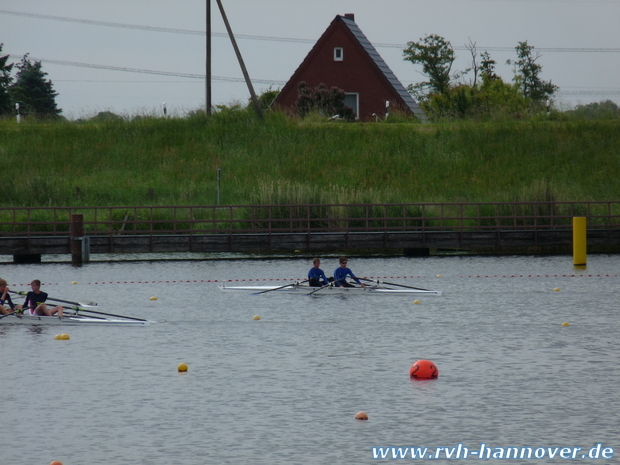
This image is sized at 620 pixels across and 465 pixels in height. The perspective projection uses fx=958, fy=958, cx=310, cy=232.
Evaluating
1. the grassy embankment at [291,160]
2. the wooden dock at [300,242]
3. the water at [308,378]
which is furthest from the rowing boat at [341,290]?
the grassy embankment at [291,160]

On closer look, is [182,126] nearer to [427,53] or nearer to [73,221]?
[73,221]

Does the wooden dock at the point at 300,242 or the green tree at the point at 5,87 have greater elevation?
the green tree at the point at 5,87

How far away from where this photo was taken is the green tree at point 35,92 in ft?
257

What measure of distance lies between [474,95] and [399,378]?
53.9 m

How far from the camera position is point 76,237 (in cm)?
3722

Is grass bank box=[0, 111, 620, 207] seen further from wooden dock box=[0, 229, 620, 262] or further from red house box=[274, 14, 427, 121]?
red house box=[274, 14, 427, 121]

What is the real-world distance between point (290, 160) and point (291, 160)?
63 millimetres

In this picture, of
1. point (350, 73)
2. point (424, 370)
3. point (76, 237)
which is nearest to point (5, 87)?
point (350, 73)

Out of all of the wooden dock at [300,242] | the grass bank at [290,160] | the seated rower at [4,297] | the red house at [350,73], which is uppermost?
the red house at [350,73]

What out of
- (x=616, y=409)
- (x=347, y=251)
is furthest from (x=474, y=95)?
(x=616, y=409)

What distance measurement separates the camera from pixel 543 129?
5581 cm

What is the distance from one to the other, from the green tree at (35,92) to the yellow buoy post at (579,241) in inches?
2145

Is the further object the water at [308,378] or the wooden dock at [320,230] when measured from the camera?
the wooden dock at [320,230]

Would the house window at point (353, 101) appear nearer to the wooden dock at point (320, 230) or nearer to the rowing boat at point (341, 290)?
the wooden dock at point (320, 230)
